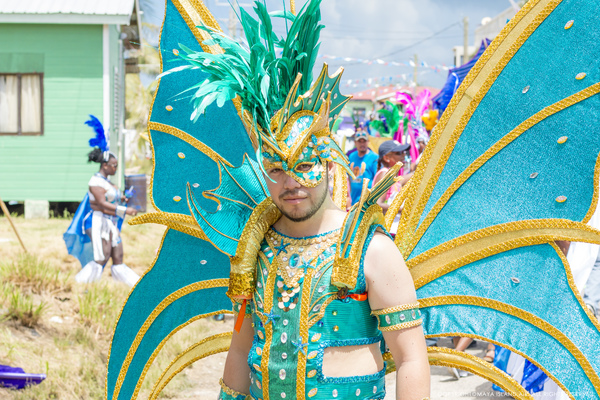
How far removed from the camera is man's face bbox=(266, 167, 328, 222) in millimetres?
2111

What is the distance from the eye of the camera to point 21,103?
13.5 metres

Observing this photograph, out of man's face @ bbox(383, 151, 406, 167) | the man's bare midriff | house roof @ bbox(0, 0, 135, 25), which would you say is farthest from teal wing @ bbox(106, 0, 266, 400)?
house roof @ bbox(0, 0, 135, 25)

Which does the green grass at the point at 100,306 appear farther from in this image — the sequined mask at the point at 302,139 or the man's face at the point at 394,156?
the sequined mask at the point at 302,139

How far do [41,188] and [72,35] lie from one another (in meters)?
3.37

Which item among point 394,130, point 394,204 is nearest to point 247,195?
point 394,204

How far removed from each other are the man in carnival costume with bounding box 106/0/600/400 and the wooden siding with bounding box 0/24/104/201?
1176cm

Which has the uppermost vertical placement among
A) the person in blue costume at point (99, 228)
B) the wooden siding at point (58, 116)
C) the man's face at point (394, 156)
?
the wooden siding at point (58, 116)

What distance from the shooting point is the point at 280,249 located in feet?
7.38

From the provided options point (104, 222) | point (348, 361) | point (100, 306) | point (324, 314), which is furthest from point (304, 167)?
point (104, 222)

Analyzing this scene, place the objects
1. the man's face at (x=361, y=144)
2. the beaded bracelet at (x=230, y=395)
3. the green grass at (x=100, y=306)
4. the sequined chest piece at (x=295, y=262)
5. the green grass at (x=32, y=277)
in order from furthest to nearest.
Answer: the man's face at (x=361, y=144) < the green grass at (x=32, y=277) < the green grass at (x=100, y=306) < the beaded bracelet at (x=230, y=395) < the sequined chest piece at (x=295, y=262)

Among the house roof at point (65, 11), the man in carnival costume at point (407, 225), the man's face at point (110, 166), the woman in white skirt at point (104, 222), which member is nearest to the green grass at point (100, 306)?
the woman in white skirt at point (104, 222)

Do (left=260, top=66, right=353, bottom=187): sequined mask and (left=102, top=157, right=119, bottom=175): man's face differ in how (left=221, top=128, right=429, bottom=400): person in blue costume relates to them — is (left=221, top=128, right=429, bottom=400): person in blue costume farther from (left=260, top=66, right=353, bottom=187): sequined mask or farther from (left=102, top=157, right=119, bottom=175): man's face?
(left=102, top=157, right=119, bottom=175): man's face

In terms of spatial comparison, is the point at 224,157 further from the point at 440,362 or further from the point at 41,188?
the point at 41,188

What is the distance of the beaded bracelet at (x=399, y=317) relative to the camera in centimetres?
204
